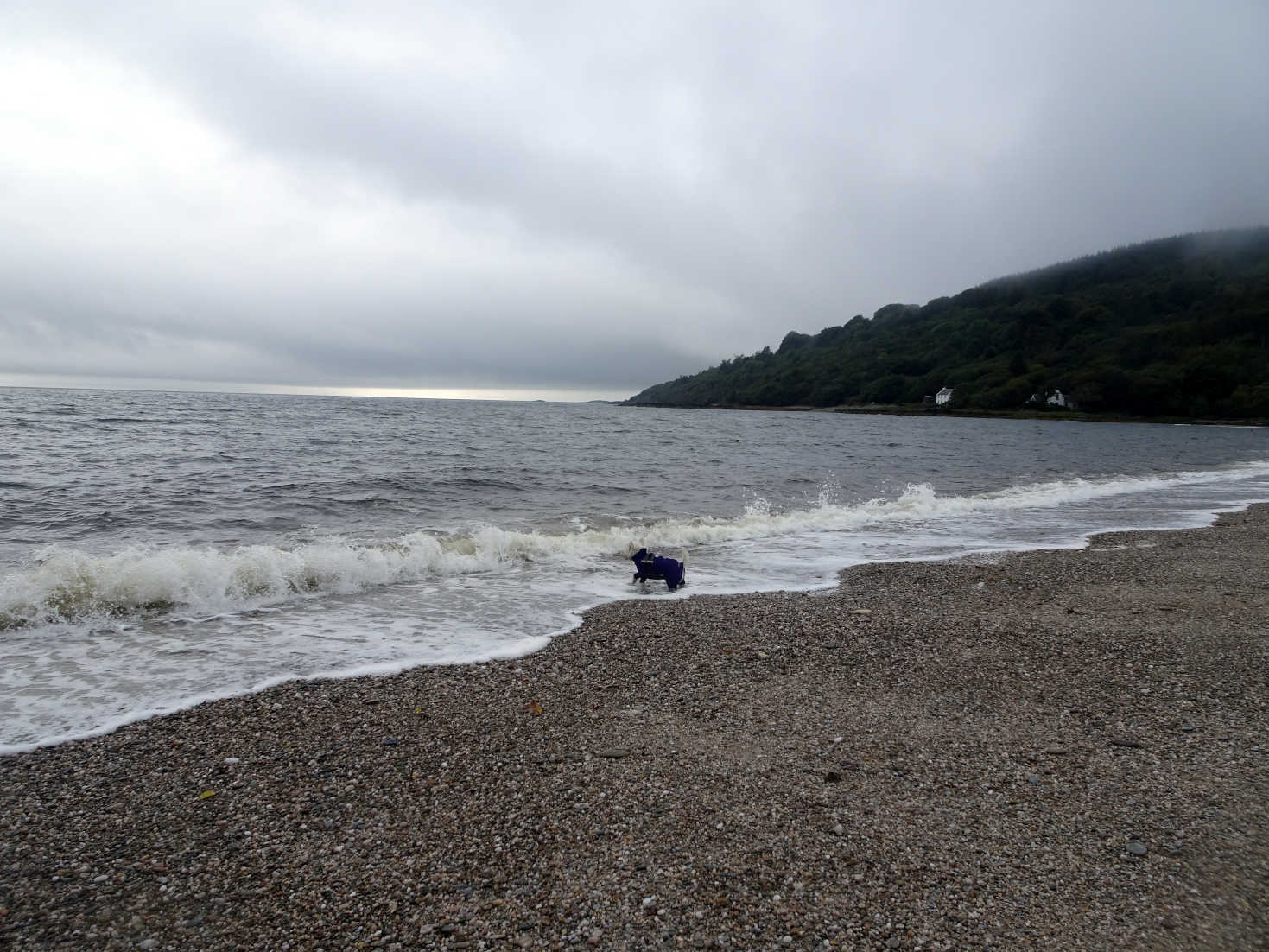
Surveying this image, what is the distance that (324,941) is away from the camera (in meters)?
3.12

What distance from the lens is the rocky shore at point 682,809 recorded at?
10.6 feet

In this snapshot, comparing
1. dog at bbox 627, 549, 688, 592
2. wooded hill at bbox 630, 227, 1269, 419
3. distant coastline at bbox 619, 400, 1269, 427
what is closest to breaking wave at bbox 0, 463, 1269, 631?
dog at bbox 627, 549, 688, 592

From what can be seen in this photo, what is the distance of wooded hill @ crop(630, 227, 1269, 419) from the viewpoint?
102 meters

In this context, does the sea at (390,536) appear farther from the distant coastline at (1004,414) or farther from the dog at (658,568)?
the distant coastline at (1004,414)

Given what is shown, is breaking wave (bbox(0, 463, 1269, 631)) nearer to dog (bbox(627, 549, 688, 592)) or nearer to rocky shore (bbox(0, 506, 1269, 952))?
dog (bbox(627, 549, 688, 592))

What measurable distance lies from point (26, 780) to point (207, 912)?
2.42 meters

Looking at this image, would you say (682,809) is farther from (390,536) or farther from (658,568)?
(390,536)

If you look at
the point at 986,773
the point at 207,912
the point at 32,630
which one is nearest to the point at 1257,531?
the point at 986,773

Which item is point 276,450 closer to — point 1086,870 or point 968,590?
point 968,590

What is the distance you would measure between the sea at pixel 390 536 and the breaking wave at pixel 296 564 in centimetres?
4

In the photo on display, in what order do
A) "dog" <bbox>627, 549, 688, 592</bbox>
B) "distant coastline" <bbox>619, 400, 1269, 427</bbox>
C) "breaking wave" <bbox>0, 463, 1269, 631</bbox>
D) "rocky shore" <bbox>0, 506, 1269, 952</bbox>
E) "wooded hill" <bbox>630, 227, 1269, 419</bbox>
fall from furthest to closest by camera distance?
"wooded hill" <bbox>630, 227, 1269, 419</bbox> < "distant coastline" <bbox>619, 400, 1269, 427</bbox> < "dog" <bbox>627, 549, 688, 592</bbox> < "breaking wave" <bbox>0, 463, 1269, 631</bbox> < "rocky shore" <bbox>0, 506, 1269, 952</bbox>

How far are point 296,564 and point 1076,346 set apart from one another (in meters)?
149

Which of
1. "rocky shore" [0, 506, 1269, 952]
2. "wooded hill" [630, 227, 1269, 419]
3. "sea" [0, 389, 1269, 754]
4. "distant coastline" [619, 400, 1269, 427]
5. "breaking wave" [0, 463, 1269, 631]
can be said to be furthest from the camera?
"wooded hill" [630, 227, 1269, 419]

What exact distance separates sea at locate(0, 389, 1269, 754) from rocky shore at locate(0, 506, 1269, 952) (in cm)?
145
